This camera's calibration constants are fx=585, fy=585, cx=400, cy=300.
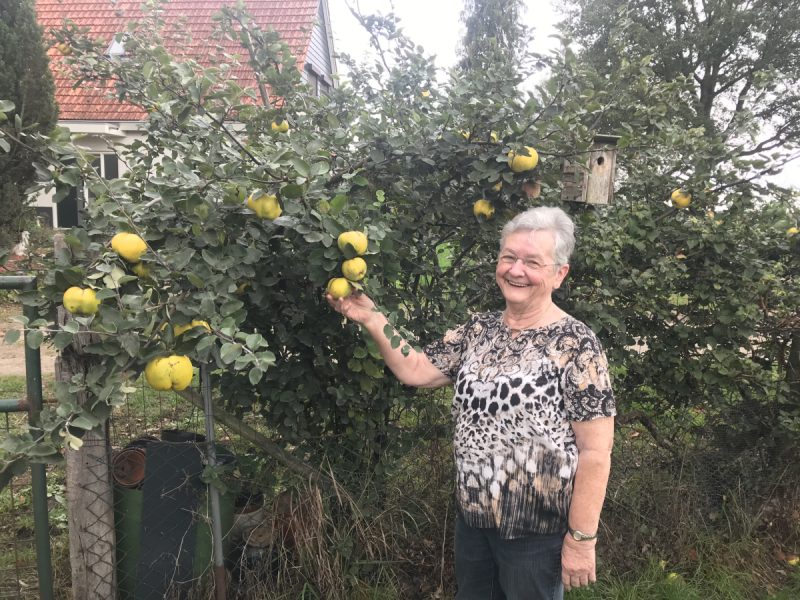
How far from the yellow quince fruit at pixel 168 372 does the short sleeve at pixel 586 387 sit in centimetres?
108

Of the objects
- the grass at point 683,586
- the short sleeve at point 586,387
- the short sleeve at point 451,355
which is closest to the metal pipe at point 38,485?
the short sleeve at point 451,355

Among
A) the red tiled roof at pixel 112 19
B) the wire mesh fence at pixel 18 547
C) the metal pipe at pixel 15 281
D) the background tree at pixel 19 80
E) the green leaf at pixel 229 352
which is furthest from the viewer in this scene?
the red tiled roof at pixel 112 19

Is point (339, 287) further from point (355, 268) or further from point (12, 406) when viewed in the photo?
point (12, 406)

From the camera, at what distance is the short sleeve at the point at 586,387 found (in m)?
1.73

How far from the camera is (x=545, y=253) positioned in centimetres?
187

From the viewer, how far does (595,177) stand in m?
2.40

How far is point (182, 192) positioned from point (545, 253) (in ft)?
3.64

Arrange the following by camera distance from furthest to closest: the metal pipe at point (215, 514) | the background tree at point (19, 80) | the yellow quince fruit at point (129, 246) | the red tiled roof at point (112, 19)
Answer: the red tiled roof at point (112, 19), the background tree at point (19, 80), the metal pipe at point (215, 514), the yellow quince fruit at point (129, 246)

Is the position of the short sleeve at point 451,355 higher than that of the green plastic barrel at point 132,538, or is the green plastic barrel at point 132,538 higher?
the short sleeve at point 451,355

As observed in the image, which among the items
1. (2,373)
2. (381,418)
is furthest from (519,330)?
(2,373)

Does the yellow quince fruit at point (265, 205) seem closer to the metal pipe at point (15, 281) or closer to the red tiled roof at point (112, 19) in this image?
the metal pipe at point (15, 281)

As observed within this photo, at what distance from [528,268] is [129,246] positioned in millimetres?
1166

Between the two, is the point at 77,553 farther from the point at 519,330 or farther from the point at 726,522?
the point at 726,522

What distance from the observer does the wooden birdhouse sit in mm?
2352
